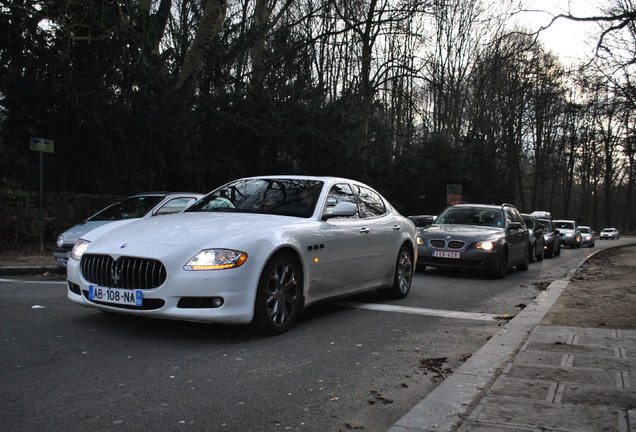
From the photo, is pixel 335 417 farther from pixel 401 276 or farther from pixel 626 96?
pixel 626 96

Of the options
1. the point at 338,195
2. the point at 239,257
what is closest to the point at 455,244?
the point at 338,195

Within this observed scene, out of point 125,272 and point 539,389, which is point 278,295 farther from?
point 539,389

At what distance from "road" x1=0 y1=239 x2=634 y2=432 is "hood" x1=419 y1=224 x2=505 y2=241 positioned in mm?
4898

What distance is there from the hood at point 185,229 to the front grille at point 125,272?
17cm

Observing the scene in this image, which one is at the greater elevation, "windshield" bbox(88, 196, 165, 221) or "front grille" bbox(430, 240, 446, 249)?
"windshield" bbox(88, 196, 165, 221)

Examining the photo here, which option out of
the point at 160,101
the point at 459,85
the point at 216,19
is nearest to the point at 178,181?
the point at 160,101

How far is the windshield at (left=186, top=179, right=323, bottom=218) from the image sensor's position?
6570mm

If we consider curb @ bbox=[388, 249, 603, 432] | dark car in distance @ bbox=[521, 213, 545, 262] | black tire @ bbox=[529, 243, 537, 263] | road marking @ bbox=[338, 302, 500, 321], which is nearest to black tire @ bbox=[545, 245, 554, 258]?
dark car in distance @ bbox=[521, 213, 545, 262]

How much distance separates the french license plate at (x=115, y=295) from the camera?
5.21 m

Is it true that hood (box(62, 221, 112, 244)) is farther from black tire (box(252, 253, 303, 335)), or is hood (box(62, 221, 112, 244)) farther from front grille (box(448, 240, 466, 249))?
front grille (box(448, 240, 466, 249))

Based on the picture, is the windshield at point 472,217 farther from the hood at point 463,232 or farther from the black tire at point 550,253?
the black tire at point 550,253

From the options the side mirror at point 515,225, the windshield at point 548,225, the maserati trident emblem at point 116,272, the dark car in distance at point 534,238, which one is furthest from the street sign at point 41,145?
the windshield at point 548,225

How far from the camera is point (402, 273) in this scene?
8547 millimetres

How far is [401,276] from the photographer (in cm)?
850
